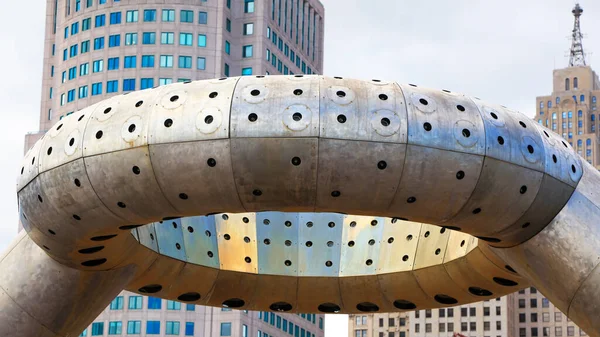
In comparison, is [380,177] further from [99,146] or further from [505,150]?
[99,146]

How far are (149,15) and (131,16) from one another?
5.12 feet

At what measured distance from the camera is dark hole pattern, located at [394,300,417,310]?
35.7 metres

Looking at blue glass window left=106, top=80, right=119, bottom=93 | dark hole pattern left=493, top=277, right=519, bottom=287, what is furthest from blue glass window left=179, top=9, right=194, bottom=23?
dark hole pattern left=493, top=277, right=519, bottom=287

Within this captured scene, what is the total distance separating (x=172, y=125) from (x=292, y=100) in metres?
2.54

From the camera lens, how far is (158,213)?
28.1 meters

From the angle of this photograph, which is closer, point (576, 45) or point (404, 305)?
point (404, 305)

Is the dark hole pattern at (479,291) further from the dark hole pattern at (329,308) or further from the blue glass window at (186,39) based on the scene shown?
the blue glass window at (186,39)

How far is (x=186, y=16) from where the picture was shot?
110m

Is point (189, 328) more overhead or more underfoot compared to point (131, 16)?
more underfoot

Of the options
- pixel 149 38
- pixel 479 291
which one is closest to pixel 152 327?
pixel 149 38

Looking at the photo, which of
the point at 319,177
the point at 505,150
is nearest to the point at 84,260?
the point at 319,177

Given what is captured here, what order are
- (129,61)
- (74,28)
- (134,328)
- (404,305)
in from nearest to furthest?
1. (404,305)
2. (134,328)
3. (129,61)
4. (74,28)

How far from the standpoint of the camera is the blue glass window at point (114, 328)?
343ft

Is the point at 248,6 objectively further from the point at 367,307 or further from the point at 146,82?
the point at 367,307
